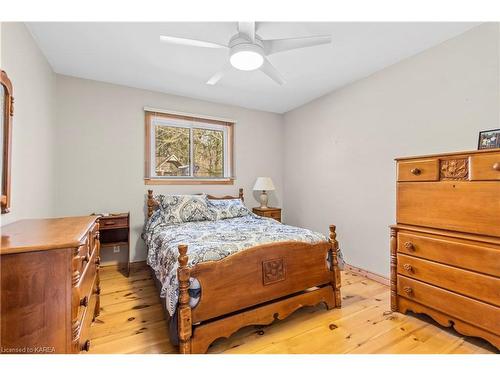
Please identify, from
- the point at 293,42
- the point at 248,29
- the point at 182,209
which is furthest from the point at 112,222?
the point at 293,42

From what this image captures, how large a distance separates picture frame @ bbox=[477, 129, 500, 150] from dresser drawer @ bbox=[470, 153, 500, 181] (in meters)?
0.32

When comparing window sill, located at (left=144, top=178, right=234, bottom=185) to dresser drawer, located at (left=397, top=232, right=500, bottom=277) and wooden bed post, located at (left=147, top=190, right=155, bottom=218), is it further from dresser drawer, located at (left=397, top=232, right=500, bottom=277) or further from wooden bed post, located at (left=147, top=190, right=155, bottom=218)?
dresser drawer, located at (left=397, top=232, right=500, bottom=277)

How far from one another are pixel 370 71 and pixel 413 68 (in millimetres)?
452

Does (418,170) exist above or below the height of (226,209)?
above

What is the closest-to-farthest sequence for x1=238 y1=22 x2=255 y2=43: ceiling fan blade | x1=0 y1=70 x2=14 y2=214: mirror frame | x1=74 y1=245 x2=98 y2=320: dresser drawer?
1. x1=74 y1=245 x2=98 y2=320: dresser drawer
2. x1=0 y1=70 x2=14 y2=214: mirror frame
3. x1=238 y1=22 x2=255 y2=43: ceiling fan blade

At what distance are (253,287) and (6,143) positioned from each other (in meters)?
1.94

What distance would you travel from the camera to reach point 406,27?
201 cm

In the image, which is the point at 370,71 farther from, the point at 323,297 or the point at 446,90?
the point at 323,297

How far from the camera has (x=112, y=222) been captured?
2.83 m

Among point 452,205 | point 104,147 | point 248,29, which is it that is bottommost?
point 452,205

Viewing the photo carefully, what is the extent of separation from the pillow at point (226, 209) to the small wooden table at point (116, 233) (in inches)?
42.0

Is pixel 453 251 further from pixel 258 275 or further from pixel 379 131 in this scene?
pixel 379 131

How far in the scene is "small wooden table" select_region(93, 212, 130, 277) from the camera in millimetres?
2807

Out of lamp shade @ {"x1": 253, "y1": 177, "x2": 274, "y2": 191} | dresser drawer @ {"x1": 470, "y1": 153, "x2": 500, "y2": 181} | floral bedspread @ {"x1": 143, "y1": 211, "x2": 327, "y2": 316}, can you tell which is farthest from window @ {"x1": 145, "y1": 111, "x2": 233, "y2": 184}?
dresser drawer @ {"x1": 470, "y1": 153, "x2": 500, "y2": 181}
